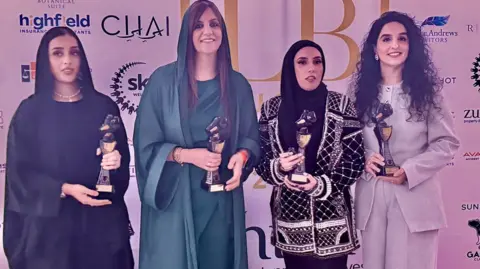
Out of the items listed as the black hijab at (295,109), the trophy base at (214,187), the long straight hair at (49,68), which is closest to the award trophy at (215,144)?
the trophy base at (214,187)

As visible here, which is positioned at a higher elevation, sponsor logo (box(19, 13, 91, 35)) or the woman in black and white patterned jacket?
sponsor logo (box(19, 13, 91, 35))

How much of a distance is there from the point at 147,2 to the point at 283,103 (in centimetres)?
63

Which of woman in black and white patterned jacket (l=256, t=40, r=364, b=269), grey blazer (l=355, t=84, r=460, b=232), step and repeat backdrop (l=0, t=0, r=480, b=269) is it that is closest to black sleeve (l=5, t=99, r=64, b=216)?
step and repeat backdrop (l=0, t=0, r=480, b=269)

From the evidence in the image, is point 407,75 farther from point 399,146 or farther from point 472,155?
point 472,155

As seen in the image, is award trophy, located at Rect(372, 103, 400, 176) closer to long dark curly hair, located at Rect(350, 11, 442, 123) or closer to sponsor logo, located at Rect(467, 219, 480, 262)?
long dark curly hair, located at Rect(350, 11, 442, 123)

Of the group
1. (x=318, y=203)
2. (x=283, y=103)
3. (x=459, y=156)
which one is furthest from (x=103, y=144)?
(x=459, y=156)

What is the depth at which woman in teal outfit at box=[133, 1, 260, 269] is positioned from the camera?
1884 mm

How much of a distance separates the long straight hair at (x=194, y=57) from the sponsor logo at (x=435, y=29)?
77 cm

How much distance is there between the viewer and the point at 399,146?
1.95 m

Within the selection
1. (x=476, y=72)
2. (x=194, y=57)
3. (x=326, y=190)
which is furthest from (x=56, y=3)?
(x=476, y=72)

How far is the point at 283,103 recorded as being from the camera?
195 cm

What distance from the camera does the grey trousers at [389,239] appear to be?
6.38 ft

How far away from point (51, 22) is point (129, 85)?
1.19ft

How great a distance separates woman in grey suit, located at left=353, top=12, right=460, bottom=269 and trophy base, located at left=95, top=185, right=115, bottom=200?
3.05 ft
